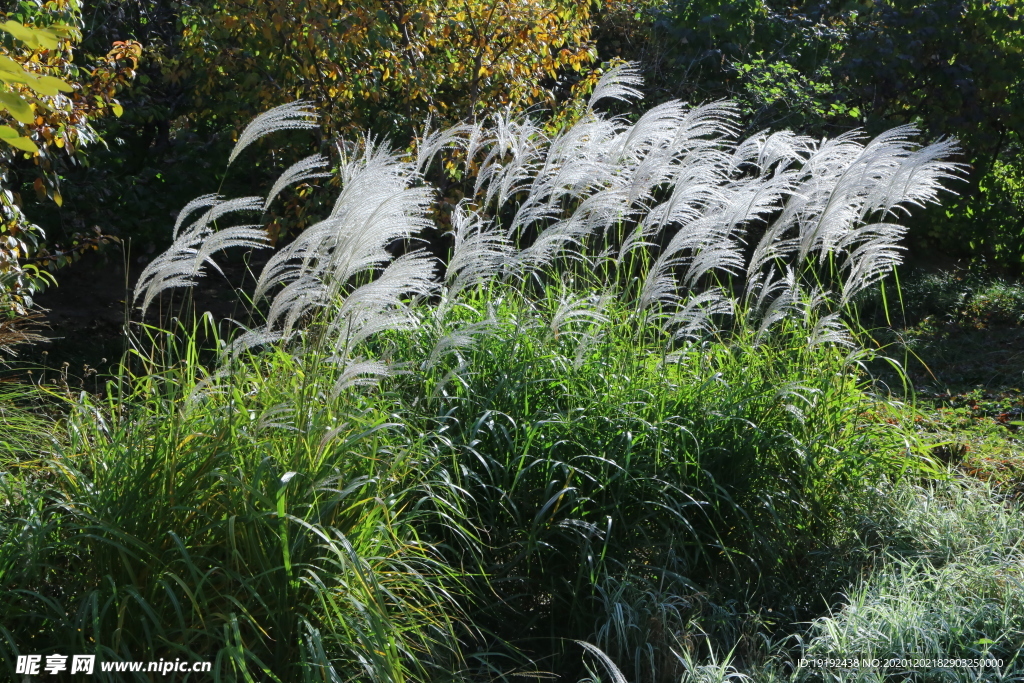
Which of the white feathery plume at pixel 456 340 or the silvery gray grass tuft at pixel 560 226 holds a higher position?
the silvery gray grass tuft at pixel 560 226

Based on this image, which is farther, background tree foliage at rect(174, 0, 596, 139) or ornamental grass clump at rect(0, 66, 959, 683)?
background tree foliage at rect(174, 0, 596, 139)

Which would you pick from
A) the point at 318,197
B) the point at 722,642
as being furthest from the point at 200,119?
the point at 722,642

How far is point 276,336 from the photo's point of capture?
3635 millimetres

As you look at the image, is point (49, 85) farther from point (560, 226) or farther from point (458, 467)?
point (560, 226)

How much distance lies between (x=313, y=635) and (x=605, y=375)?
2082 mm

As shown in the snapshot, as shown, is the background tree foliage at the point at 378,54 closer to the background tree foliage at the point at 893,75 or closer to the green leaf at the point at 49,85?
the background tree foliage at the point at 893,75

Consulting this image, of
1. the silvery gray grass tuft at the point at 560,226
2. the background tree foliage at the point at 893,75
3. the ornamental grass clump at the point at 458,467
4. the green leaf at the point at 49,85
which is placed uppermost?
the background tree foliage at the point at 893,75

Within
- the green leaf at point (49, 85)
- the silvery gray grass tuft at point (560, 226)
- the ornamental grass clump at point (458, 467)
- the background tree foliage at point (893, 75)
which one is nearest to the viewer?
the green leaf at point (49, 85)

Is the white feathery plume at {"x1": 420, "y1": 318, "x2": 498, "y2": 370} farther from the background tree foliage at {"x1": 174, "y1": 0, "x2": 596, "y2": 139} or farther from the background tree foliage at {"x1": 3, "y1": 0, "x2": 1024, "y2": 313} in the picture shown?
the background tree foliage at {"x1": 174, "y1": 0, "x2": 596, "y2": 139}

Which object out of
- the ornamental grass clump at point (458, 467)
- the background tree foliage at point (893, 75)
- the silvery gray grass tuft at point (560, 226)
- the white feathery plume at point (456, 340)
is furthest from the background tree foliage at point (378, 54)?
the white feathery plume at point (456, 340)

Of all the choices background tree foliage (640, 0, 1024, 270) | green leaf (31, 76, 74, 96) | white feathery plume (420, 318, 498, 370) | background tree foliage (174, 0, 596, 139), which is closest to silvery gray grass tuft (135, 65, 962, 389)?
white feathery plume (420, 318, 498, 370)

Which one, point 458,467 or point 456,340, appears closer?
point 456,340

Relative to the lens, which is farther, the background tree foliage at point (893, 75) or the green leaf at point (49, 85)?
the background tree foliage at point (893, 75)

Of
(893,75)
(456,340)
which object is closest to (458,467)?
(456,340)
